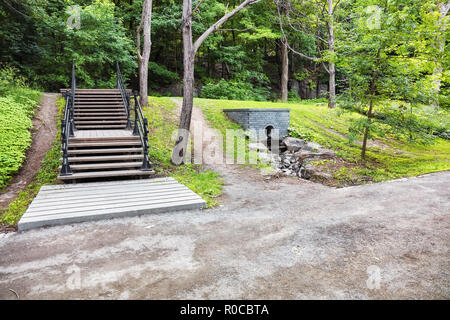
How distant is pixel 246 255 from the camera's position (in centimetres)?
343

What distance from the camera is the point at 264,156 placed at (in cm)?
992

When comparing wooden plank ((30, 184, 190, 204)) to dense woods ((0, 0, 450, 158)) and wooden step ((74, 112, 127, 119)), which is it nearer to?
dense woods ((0, 0, 450, 158))

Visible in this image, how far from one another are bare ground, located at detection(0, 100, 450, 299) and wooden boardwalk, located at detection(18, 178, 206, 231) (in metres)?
0.21

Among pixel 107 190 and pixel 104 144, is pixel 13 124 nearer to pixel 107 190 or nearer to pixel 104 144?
pixel 104 144

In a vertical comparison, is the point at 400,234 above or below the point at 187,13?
below

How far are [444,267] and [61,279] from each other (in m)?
4.20

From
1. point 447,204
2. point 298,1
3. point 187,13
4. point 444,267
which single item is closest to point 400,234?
point 444,267

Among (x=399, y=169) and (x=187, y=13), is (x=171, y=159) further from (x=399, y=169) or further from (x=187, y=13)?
(x=399, y=169)

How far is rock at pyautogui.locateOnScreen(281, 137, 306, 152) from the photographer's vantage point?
36.6ft

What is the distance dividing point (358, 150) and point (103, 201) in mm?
9387

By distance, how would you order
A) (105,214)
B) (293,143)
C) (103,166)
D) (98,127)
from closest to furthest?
1. (105,214)
2. (103,166)
3. (98,127)
4. (293,143)

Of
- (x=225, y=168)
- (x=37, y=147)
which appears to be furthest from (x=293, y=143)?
(x=37, y=147)

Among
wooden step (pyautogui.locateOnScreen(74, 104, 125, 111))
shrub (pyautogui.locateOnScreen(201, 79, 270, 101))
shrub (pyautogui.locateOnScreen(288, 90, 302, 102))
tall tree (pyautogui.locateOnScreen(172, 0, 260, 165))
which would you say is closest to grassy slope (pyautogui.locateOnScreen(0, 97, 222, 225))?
tall tree (pyautogui.locateOnScreen(172, 0, 260, 165))

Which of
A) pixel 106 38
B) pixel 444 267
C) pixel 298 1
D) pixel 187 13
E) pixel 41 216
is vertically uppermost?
pixel 298 1
